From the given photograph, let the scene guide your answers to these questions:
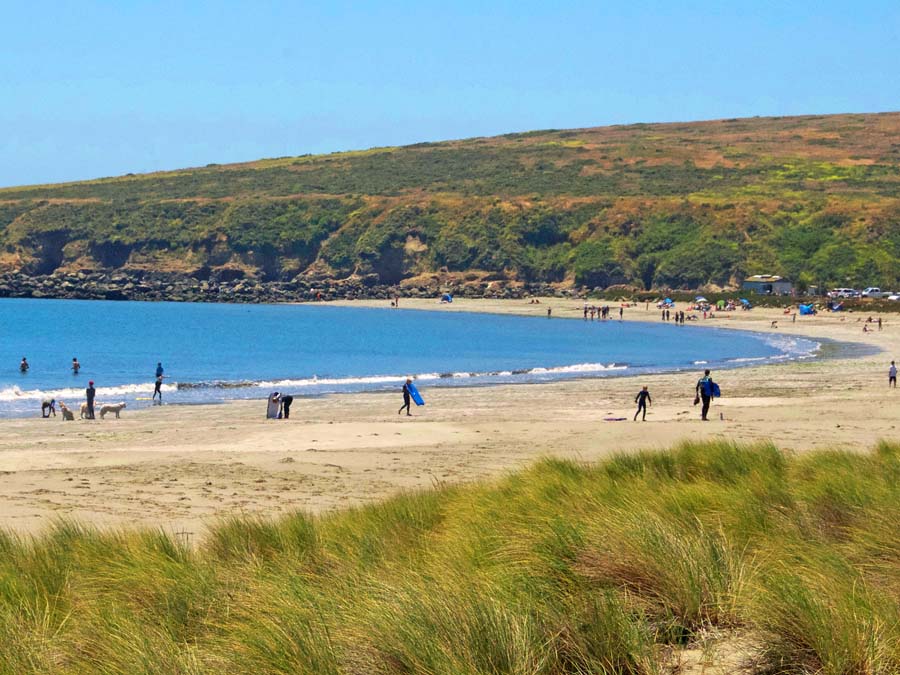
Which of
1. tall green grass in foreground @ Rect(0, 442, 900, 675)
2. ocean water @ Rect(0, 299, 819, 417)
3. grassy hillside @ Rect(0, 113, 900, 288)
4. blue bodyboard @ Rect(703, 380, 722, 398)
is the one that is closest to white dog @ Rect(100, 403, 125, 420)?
ocean water @ Rect(0, 299, 819, 417)

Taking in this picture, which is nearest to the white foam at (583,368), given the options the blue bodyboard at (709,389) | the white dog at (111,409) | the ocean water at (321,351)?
the ocean water at (321,351)

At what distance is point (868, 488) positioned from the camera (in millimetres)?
8586

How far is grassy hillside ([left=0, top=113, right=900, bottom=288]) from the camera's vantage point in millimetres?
106000

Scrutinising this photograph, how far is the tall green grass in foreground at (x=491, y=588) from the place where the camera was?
474cm

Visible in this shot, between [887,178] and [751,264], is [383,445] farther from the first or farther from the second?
[887,178]

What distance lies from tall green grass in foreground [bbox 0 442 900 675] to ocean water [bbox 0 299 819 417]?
944 inches

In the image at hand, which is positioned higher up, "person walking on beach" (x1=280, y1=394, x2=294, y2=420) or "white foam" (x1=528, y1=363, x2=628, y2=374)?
"person walking on beach" (x1=280, y1=394, x2=294, y2=420)

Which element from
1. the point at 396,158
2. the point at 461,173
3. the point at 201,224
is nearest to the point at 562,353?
the point at 201,224

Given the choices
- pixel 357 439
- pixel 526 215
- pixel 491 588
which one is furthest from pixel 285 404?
pixel 526 215

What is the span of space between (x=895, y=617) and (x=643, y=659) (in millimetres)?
1092

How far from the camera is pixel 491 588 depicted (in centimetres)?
545

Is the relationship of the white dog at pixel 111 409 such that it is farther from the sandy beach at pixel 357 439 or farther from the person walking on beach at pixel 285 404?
the person walking on beach at pixel 285 404

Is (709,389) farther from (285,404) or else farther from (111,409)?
(111,409)

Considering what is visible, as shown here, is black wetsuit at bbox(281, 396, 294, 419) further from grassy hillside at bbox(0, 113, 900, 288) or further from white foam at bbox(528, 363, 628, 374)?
grassy hillside at bbox(0, 113, 900, 288)
